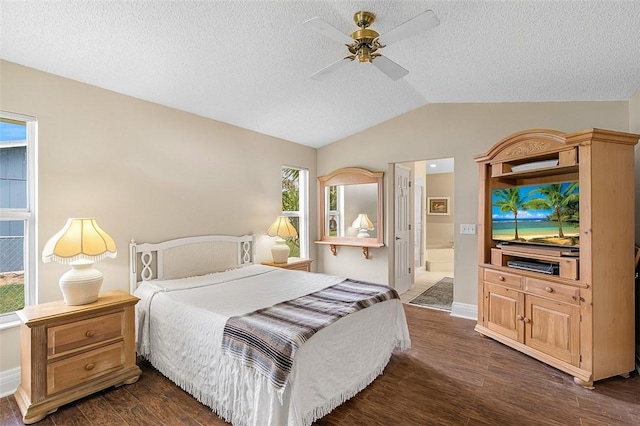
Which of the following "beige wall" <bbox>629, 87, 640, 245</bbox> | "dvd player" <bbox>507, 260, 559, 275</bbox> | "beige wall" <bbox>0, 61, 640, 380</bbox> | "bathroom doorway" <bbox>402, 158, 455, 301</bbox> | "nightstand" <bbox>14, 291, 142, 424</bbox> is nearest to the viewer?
"nightstand" <bbox>14, 291, 142, 424</bbox>

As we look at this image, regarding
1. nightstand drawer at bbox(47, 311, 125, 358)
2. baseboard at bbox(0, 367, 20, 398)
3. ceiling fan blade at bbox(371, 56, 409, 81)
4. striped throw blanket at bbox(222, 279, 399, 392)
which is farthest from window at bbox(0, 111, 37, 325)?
ceiling fan blade at bbox(371, 56, 409, 81)

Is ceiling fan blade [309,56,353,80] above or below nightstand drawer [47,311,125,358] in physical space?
above

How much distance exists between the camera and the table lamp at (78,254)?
2174mm

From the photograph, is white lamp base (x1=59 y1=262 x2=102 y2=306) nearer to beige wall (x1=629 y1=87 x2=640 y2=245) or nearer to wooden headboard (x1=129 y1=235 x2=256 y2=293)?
wooden headboard (x1=129 y1=235 x2=256 y2=293)

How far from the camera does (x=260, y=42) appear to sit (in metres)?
2.43

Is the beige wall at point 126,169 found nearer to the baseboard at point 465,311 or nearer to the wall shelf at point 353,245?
the wall shelf at point 353,245

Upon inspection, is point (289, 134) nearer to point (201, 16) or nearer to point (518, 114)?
point (201, 16)

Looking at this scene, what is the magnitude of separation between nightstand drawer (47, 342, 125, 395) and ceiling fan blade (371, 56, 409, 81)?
2.87 m

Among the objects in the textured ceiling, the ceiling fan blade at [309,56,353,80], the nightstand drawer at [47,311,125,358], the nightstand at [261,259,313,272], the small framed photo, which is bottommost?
the nightstand drawer at [47,311,125,358]

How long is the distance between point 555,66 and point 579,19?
27.2 inches

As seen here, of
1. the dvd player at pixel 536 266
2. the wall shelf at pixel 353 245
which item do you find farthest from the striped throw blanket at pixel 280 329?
the wall shelf at pixel 353 245

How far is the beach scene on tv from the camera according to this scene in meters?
2.71

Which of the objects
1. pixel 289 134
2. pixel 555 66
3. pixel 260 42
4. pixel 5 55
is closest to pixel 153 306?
pixel 5 55

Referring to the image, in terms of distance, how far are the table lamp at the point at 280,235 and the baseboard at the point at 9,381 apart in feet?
8.41
